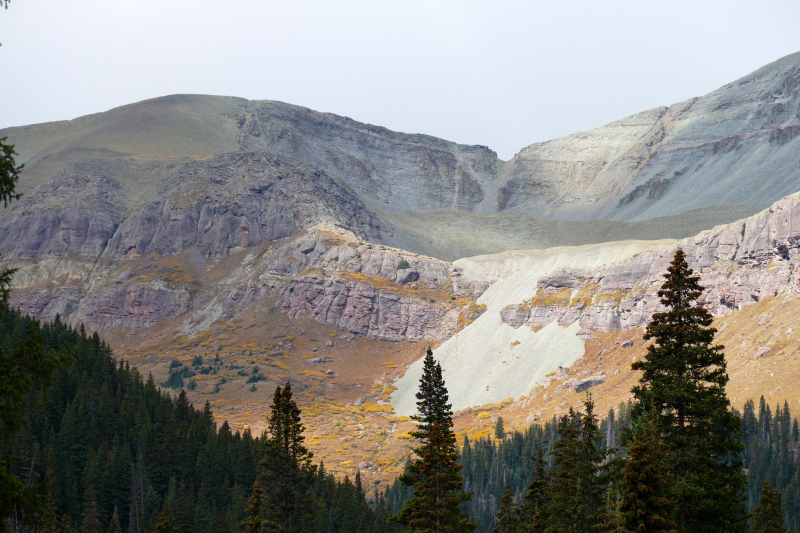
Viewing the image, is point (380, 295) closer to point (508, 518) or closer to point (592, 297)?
point (592, 297)

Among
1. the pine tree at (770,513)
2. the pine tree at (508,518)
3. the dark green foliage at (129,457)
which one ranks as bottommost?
the dark green foliage at (129,457)

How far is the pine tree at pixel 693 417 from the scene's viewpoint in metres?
20.6

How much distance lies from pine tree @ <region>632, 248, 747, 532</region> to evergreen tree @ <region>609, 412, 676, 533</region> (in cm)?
132

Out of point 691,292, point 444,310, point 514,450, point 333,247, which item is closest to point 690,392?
point 691,292

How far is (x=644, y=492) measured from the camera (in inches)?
731

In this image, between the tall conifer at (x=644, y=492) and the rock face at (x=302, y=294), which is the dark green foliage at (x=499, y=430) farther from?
the tall conifer at (x=644, y=492)

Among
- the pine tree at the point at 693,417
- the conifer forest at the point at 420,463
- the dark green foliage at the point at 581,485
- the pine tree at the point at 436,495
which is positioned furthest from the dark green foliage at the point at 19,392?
the dark green foliage at the point at 581,485

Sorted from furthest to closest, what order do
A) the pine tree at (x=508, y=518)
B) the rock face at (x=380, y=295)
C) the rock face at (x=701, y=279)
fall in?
the rock face at (x=380, y=295) < the rock face at (x=701, y=279) < the pine tree at (x=508, y=518)

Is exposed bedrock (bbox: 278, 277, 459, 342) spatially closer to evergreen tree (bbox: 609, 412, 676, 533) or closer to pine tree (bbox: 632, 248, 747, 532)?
pine tree (bbox: 632, 248, 747, 532)

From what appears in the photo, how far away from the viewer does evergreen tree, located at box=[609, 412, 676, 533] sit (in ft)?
60.7

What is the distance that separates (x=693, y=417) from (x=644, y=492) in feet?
14.8

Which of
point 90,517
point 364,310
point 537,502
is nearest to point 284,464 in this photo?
point 537,502

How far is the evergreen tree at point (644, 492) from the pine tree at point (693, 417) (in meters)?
1.32

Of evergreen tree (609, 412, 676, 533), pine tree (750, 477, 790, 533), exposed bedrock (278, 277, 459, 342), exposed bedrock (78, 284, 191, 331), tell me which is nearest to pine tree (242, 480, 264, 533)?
evergreen tree (609, 412, 676, 533)
